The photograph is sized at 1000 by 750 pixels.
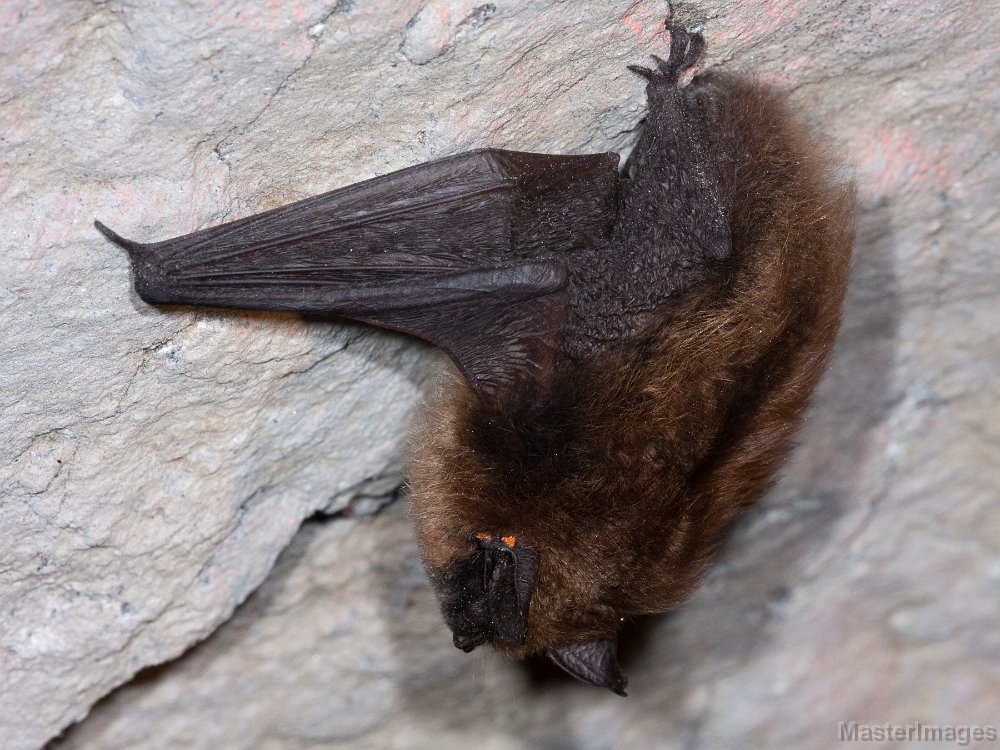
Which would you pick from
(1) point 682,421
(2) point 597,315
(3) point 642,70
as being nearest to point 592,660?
(1) point 682,421

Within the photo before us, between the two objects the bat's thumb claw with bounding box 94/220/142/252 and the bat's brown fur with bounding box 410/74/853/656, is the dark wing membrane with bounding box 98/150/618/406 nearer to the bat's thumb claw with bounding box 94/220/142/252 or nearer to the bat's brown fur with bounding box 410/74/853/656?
the bat's thumb claw with bounding box 94/220/142/252

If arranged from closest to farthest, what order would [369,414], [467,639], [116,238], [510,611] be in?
1. [116,238]
2. [510,611]
3. [467,639]
4. [369,414]

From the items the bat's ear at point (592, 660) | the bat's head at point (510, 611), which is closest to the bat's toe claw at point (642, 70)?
the bat's head at point (510, 611)

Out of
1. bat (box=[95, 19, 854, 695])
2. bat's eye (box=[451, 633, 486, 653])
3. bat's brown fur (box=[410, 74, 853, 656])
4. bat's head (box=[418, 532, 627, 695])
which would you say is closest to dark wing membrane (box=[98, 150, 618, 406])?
bat (box=[95, 19, 854, 695])

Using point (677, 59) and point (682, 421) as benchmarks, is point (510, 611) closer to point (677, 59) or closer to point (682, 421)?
point (682, 421)

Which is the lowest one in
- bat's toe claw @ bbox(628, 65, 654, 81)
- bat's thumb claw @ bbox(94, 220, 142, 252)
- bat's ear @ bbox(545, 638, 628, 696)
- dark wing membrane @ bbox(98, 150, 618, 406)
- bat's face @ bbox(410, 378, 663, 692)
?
bat's ear @ bbox(545, 638, 628, 696)

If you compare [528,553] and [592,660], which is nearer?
[528,553]

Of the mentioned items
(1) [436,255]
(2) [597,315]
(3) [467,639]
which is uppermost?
(1) [436,255]
